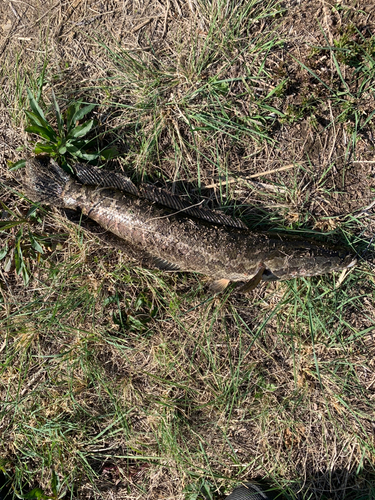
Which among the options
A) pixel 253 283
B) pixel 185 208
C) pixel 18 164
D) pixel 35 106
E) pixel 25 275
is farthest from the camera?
pixel 25 275

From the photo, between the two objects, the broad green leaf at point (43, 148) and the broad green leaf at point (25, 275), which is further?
the broad green leaf at point (25, 275)

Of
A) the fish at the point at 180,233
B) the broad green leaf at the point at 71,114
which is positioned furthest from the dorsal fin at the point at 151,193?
the broad green leaf at the point at 71,114

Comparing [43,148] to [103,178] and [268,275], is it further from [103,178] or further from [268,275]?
[268,275]

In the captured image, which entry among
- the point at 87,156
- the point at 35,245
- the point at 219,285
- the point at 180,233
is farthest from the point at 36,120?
the point at 219,285

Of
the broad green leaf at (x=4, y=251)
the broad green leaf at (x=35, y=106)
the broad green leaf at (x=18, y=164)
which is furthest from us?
the broad green leaf at (x=4, y=251)

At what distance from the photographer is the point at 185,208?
10.6ft

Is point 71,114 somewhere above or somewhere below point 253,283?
above

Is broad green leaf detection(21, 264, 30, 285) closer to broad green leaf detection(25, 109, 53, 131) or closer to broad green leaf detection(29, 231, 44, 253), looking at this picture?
broad green leaf detection(29, 231, 44, 253)

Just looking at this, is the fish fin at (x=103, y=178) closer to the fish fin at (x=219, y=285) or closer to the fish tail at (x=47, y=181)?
the fish tail at (x=47, y=181)

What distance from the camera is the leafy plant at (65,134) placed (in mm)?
3328

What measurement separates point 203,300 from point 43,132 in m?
2.02

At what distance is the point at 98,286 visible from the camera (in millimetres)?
3510

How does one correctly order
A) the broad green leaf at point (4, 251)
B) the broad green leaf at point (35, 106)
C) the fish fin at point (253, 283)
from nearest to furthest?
1. the fish fin at point (253, 283)
2. the broad green leaf at point (35, 106)
3. the broad green leaf at point (4, 251)

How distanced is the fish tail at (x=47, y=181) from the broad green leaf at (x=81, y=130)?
0.30m
